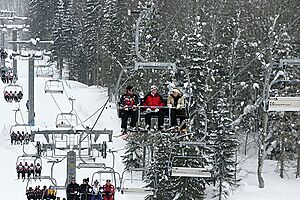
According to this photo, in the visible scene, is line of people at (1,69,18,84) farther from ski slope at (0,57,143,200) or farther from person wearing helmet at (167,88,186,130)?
person wearing helmet at (167,88,186,130)

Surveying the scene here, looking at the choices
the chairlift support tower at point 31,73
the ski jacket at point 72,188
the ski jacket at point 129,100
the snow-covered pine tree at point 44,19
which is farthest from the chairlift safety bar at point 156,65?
the snow-covered pine tree at point 44,19

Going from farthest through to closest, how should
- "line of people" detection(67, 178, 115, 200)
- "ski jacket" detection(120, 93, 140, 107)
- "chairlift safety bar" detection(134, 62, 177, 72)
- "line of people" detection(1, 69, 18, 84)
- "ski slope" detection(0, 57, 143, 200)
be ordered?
"line of people" detection(1, 69, 18, 84)
"ski slope" detection(0, 57, 143, 200)
"line of people" detection(67, 178, 115, 200)
"ski jacket" detection(120, 93, 140, 107)
"chairlift safety bar" detection(134, 62, 177, 72)

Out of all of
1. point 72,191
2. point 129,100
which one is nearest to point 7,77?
point 72,191

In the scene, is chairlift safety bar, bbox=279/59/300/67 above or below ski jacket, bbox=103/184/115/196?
above

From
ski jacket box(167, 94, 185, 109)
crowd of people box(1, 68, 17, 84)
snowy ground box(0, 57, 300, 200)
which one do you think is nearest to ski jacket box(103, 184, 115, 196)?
ski jacket box(167, 94, 185, 109)

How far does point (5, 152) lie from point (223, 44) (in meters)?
15.6

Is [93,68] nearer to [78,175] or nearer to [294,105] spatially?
[78,175]

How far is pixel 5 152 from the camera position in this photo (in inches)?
1336

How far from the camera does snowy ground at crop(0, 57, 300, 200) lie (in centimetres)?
2955

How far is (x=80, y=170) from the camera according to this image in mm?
32906

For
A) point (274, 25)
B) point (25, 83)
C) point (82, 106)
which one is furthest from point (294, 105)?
point (25, 83)

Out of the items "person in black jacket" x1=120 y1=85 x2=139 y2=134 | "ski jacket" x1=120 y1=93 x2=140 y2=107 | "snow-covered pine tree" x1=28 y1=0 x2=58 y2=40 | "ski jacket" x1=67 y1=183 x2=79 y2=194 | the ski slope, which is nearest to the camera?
"person in black jacket" x1=120 y1=85 x2=139 y2=134

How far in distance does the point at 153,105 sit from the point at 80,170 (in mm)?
19352

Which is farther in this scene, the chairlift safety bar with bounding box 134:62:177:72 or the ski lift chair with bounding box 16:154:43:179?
the ski lift chair with bounding box 16:154:43:179
